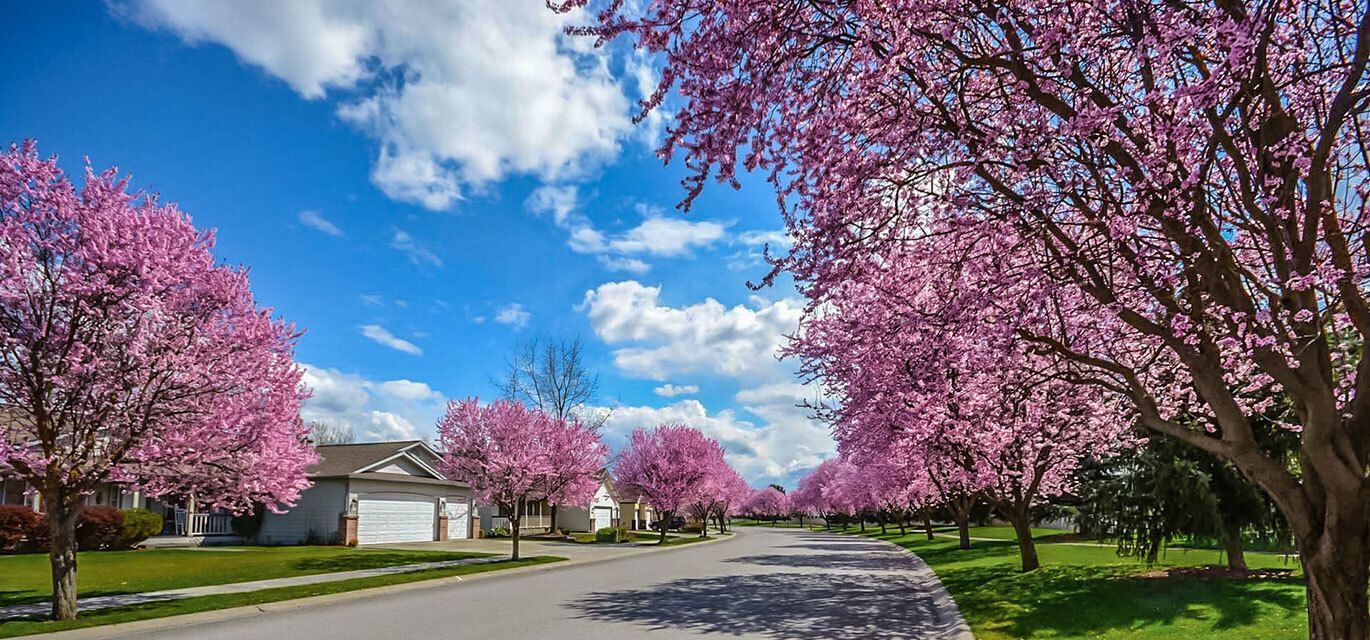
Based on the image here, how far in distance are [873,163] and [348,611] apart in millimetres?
12220

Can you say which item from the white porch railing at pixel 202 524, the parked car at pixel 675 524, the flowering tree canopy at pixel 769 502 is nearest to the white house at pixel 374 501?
the white porch railing at pixel 202 524

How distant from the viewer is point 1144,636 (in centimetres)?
991

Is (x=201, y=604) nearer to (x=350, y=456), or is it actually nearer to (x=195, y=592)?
(x=195, y=592)

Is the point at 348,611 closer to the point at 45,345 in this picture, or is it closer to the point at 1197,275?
the point at 45,345

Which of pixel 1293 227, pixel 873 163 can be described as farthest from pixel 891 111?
→ pixel 1293 227

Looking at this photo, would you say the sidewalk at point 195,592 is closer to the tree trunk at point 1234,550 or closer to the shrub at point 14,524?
the shrub at point 14,524

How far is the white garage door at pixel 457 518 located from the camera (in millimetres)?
40312

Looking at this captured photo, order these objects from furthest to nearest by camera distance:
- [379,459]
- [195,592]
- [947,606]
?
[379,459] → [195,592] → [947,606]

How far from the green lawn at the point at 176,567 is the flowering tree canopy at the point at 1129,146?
1635 cm

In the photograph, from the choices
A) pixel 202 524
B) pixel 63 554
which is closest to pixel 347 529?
pixel 202 524

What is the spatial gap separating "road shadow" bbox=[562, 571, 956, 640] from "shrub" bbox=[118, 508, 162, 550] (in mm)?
21355

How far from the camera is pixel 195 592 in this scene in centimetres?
1562

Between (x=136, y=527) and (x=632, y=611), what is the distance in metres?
23.9

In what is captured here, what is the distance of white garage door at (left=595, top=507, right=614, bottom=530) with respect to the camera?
62875 millimetres
